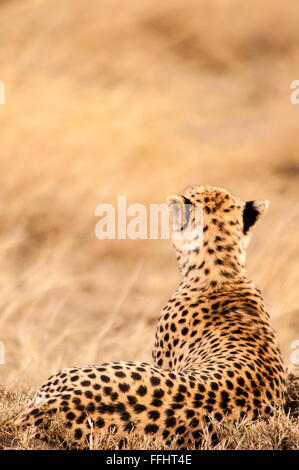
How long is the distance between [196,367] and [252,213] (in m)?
0.96

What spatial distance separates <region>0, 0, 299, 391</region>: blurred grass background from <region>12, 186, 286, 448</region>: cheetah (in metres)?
1.04

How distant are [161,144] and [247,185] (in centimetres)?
123

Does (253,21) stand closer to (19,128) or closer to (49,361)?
(19,128)

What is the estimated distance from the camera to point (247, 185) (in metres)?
8.95

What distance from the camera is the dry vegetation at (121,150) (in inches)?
223

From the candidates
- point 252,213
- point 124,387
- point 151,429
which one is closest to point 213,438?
point 151,429

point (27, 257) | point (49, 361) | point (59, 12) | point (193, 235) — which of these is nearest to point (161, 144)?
point (27, 257)

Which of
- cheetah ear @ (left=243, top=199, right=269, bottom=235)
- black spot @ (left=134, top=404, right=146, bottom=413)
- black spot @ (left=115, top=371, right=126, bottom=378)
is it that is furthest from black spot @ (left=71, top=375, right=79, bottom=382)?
cheetah ear @ (left=243, top=199, right=269, bottom=235)

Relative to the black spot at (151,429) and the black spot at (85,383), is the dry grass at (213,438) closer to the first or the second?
the black spot at (151,429)

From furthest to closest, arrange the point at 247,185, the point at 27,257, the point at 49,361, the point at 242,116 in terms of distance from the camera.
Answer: the point at 242,116 < the point at 247,185 < the point at 27,257 < the point at 49,361

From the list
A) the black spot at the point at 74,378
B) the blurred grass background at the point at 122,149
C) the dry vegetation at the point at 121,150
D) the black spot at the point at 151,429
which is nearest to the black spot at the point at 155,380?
the black spot at the point at 151,429

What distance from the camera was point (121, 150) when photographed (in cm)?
923

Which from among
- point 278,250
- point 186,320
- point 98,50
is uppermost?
point 98,50

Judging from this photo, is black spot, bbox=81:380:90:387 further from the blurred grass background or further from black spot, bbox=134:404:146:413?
the blurred grass background
